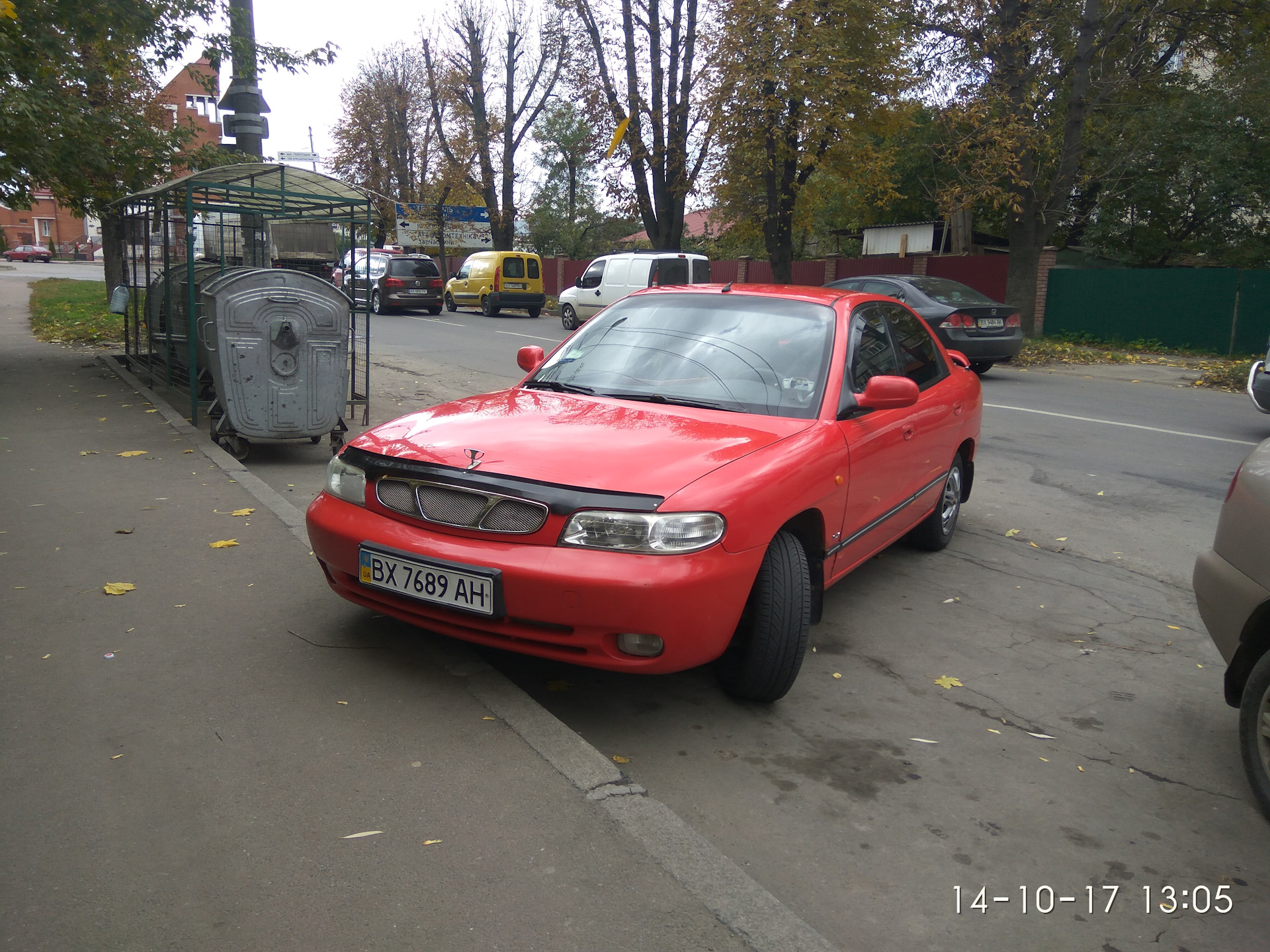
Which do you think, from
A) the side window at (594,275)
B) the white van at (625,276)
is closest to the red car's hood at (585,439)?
the white van at (625,276)

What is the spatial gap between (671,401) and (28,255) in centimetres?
8132

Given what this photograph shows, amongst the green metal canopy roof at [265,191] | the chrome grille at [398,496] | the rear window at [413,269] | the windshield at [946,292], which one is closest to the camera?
the chrome grille at [398,496]

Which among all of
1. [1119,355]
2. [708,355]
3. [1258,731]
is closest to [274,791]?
[708,355]

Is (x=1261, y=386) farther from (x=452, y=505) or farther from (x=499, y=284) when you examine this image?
(x=499, y=284)

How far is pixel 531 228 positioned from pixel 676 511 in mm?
58374

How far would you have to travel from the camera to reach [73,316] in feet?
66.6

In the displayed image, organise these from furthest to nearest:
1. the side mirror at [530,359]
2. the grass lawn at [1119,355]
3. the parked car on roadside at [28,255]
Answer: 1. the parked car on roadside at [28,255]
2. the grass lawn at [1119,355]
3. the side mirror at [530,359]

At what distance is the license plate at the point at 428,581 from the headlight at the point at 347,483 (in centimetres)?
29

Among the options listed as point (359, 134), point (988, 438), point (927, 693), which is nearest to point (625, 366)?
point (927, 693)

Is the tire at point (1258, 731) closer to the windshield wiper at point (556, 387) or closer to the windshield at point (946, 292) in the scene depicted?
the windshield wiper at point (556, 387)

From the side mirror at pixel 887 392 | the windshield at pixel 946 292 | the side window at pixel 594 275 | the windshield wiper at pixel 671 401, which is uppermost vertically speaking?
the side window at pixel 594 275

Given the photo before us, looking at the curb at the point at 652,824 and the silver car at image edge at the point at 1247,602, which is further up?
the silver car at image edge at the point at 1247,602

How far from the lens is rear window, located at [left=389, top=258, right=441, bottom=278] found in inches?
1117

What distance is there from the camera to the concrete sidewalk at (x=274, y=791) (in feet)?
A: 7.93
